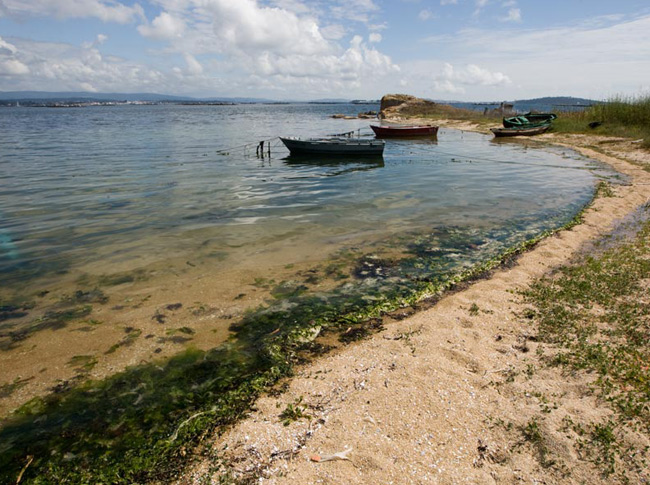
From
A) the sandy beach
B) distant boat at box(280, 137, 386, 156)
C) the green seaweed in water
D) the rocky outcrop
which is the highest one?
the rocky outcrop

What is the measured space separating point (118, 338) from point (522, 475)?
706 centimetres

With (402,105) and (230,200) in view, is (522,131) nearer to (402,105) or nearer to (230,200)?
(230,200)

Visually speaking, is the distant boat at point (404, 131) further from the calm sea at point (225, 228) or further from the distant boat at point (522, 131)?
the calm sea at point (225, 228)

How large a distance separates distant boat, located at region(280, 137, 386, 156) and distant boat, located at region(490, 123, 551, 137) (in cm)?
2147

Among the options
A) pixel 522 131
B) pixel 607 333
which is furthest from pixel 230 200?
pixel 522 131

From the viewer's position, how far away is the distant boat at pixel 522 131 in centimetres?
4435

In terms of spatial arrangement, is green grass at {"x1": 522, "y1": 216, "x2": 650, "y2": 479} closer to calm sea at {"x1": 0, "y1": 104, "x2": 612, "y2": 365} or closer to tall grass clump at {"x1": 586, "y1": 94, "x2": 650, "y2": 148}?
calm sea at {"x1": 0, "y1": 104, "x2": 612, "y2": 365}

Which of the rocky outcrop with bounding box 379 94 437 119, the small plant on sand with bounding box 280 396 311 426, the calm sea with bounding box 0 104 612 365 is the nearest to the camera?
the small plant on sand with bounding box 280 396 311 426

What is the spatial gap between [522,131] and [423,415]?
48.7 m

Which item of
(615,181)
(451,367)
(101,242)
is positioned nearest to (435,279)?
(451,367)

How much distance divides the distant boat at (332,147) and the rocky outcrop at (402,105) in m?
71.1

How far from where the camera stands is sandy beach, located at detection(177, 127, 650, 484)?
4129mm

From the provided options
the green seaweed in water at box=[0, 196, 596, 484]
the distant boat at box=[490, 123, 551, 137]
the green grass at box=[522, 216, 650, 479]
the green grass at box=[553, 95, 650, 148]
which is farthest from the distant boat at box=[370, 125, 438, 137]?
the green seaweed in water at box=[0, 196, 596, 484]

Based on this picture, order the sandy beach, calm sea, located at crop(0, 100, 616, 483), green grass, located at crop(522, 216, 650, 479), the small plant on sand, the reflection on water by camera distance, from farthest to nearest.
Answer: the reflection on water, calm sea, located at crop(0, 100, 616, 483), the small plant on sand, green grass, located at crop(522, 216, 650, 479), the sandy beach
